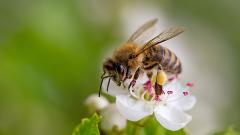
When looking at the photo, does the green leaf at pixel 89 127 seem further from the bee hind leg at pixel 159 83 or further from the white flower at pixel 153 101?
the bee hind leg at pixel 159 83

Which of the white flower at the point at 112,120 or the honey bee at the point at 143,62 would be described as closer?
the white flower at the point at 112,120

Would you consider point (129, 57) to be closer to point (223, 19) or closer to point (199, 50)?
point (199, 50)

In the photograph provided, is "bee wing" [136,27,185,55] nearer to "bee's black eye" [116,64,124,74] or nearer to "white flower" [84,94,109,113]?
"bee's black eye" [116,64,124,74]

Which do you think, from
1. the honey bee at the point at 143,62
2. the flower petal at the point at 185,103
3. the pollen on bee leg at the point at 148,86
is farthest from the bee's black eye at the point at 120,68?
the flower petal at the point at 185,103

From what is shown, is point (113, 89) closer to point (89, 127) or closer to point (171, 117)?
point (171, 117)

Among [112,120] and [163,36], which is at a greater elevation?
[163,36]

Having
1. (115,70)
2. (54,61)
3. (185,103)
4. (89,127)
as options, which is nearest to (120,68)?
(115,70)

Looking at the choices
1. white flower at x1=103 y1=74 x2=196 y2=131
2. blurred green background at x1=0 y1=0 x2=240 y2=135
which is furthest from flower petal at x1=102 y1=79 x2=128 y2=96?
blurred green background at x1=0 y1=0 x2=240 y2=135
